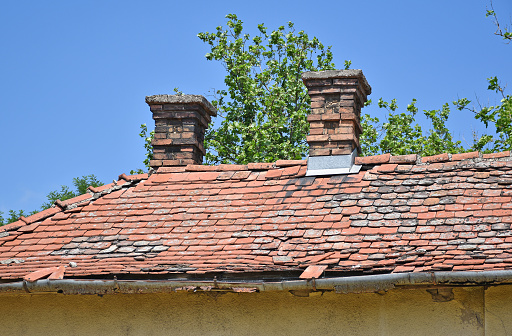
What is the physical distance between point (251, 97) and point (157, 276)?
14.4 meters

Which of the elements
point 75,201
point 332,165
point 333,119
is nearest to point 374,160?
point 332,165

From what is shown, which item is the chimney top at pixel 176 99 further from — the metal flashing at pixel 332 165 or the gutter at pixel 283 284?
the gutter at pixel 283 284

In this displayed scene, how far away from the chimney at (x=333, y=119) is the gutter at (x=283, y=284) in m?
2.60

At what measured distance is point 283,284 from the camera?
21.9 feet

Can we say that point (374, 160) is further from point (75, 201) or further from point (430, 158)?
point (75, 201)

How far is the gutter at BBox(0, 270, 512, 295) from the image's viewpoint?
622cm

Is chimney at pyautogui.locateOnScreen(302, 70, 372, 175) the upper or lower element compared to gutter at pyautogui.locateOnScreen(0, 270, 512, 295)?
upper

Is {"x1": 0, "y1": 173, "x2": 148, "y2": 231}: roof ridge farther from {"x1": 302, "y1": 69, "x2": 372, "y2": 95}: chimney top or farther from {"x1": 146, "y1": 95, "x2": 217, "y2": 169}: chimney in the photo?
{"x1": 302, "y1": 69, "x2": 372, "y2": 95}: chimney top

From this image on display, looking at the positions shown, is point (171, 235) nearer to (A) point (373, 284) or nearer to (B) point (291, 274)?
(B) point (291, 274)

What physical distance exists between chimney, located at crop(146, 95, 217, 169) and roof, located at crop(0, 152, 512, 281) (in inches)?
22.1

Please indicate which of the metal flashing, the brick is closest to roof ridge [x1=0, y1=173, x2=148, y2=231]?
the metal flashing

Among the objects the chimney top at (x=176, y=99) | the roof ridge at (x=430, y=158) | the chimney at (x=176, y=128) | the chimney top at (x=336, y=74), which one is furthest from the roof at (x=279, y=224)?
the chimney top at (x=336, y=74)

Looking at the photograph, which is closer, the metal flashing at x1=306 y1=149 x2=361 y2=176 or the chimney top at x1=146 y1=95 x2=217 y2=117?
the metal flashing at x1=306 y1=149 x2=361 y2=176

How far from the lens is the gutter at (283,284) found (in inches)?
245
